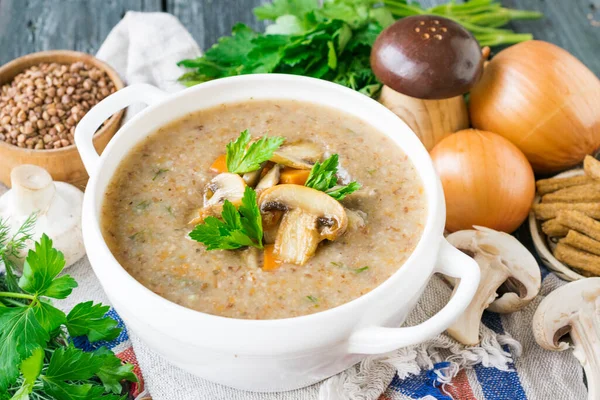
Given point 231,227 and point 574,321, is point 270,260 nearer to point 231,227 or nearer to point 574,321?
point 231,227

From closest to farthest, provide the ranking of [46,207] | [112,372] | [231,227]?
[231,227], [112,372], [46,207]

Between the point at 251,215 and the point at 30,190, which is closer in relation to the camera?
the point at 251,215

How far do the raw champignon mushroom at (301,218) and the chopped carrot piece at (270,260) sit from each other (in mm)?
13

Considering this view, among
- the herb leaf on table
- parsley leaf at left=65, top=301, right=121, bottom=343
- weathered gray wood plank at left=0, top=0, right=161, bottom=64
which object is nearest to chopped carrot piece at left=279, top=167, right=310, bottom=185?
parsley leaf at left=65, top=301, right=121, bottom=343

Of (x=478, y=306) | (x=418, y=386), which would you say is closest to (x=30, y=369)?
(x=418, y=386)

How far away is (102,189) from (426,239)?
0.85 metres

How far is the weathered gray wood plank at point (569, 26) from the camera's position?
3.54 m

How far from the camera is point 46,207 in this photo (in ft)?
7.47

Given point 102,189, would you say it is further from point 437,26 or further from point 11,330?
point 437,26

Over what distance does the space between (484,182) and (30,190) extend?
4.91 feet

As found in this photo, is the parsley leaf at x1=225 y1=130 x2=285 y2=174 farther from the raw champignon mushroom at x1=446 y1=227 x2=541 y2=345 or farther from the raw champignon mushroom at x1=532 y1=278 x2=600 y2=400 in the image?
the raw champignon mushroom at x1=532 y1=278 x2=600 y2=400

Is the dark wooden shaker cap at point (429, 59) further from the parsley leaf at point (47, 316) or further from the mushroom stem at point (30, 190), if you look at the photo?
the parsley leaf at point (47, 316)

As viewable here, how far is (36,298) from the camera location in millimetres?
1845

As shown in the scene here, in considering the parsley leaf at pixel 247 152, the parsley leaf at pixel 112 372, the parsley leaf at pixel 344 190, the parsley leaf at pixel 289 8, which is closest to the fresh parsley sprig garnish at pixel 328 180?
the parsley leaf at pixel 344 190
